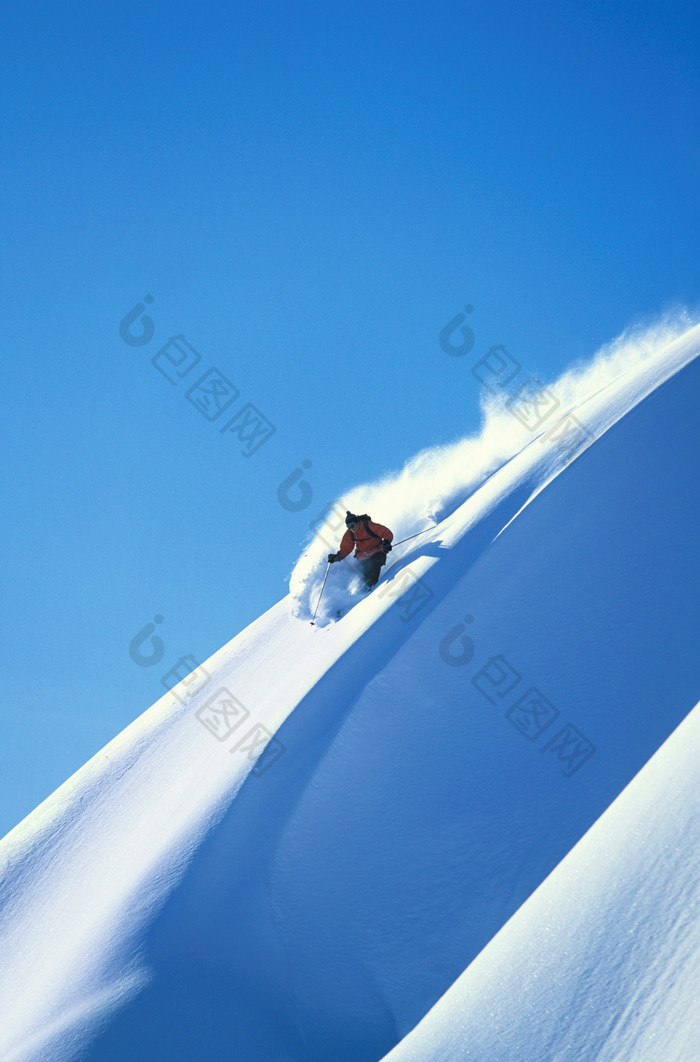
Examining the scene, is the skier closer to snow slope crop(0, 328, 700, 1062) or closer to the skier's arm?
the skier's arm

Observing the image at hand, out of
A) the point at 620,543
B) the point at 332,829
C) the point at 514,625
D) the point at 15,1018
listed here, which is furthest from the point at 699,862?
the point at 15,1018

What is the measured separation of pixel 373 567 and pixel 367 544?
0.75ft

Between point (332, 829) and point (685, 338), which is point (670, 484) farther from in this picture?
point (332, 829)

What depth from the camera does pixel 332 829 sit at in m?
4.69

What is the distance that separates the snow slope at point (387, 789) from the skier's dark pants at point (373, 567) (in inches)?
9.4

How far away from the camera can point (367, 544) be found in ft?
22.5

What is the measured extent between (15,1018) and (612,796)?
371 centimetres

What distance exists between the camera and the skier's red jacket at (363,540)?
684cm

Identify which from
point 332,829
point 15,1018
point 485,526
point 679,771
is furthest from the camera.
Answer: point 485,526

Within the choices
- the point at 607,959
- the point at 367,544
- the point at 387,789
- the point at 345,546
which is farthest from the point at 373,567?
the point at 607,959

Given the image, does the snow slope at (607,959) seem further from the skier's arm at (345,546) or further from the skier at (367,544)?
the skier's arm at (345,546)

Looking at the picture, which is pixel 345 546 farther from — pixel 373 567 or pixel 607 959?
pixel 607 959

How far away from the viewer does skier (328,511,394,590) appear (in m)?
6.83

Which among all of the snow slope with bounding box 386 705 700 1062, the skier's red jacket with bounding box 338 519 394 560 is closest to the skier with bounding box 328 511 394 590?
the skier's red jacket with bounding box 338 519 394 560
